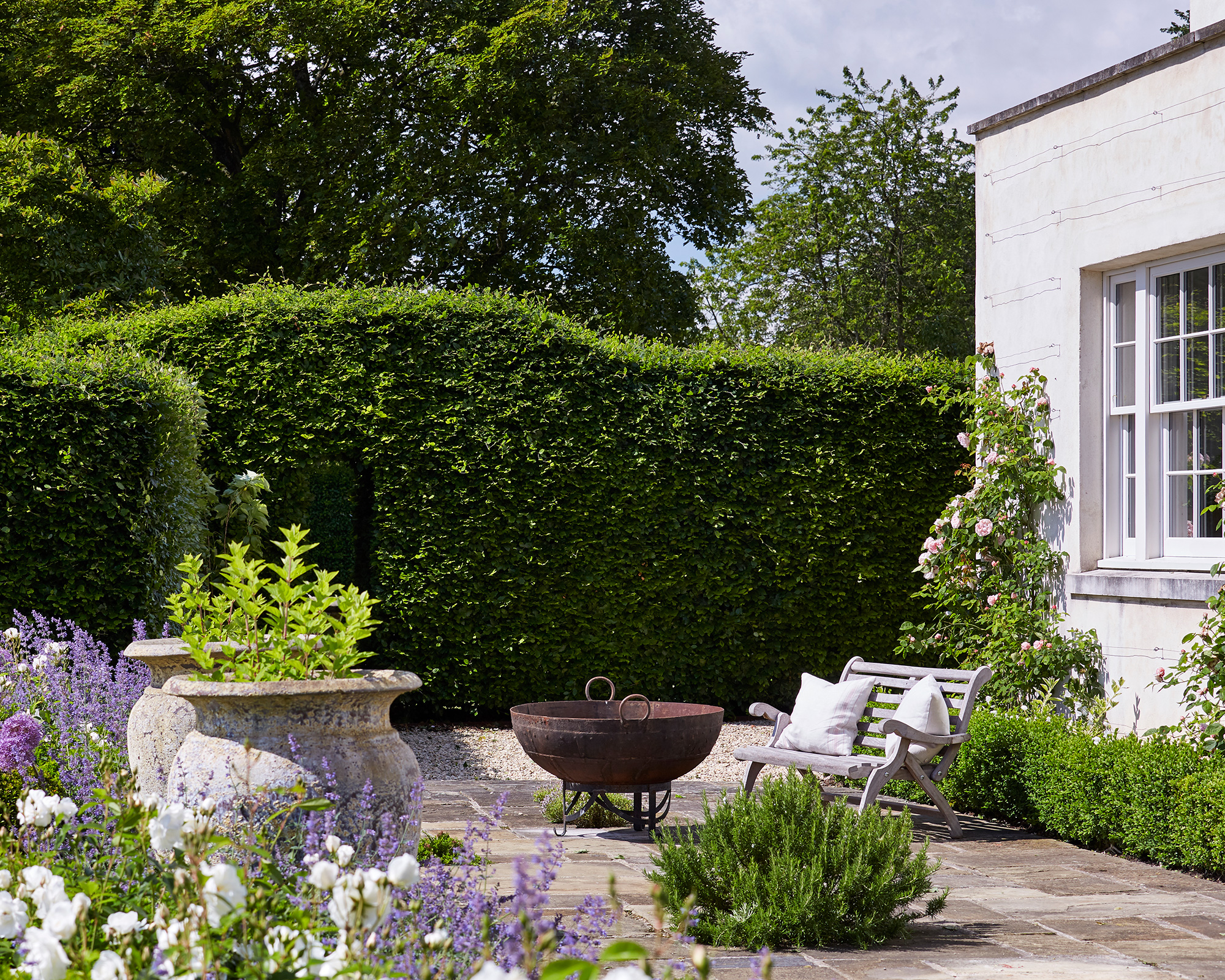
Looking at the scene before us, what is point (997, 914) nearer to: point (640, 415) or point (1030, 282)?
point (1030, 282)

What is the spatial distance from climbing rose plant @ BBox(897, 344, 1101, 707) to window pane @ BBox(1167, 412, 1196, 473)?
0.74 metres

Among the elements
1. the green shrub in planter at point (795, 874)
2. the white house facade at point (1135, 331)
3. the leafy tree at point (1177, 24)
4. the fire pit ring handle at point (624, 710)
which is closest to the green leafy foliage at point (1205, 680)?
the white house facade at point (1135, 331)

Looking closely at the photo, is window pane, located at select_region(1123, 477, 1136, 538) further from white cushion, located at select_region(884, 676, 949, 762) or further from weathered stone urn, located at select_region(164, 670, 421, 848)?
weathered stone urn, located at select_region(164, 670, 421, 848)

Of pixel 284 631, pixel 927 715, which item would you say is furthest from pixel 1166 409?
pixel 284 631

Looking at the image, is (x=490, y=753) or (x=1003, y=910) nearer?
(x=1003, y=910)

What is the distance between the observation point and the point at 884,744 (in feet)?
22.2

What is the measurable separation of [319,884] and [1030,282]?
7328 millimetres

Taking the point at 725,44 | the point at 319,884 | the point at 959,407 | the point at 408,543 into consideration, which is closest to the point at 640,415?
the point at 408,543

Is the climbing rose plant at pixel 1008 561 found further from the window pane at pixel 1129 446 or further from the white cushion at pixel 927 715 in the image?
the white cushion at pixel 927 715

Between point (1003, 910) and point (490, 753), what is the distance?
4632 millimetres

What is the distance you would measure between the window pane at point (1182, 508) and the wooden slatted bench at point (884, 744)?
1.54 metres

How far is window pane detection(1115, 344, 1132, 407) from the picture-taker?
7297mm

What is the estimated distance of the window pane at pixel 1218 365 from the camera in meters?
6.68

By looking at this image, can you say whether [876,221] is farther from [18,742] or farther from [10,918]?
[10,918]
